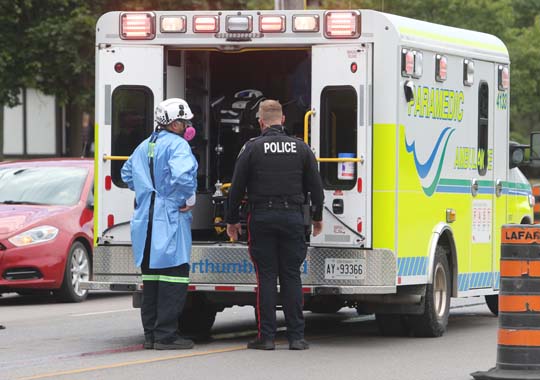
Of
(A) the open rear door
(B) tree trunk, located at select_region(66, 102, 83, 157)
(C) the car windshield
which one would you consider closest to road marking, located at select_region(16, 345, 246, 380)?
(A) the open rear door

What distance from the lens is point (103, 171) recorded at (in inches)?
479

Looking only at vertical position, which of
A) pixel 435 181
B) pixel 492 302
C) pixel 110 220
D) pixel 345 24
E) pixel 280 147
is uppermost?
pixel 345 24

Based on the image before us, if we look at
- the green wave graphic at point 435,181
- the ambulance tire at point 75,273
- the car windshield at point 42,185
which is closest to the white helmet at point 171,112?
the green wave graphic at point 435,181

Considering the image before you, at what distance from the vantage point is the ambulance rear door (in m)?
12.0

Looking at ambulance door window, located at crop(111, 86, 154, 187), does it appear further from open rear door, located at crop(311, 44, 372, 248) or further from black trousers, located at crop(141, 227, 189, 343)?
open rear door, located at crop(311, 44, 372, 248)

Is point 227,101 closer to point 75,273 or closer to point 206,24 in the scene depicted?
point 206,24

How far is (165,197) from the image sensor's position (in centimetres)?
1138

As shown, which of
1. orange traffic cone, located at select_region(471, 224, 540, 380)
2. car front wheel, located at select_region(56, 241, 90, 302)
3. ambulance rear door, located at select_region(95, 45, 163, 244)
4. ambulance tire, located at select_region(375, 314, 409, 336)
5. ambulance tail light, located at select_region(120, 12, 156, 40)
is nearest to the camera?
orange traffic cone, located at select_region(471, 224, 540, 380)

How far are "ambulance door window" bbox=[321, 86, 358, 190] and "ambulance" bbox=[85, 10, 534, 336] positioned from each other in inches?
0.4

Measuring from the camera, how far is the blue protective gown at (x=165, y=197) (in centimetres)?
1130

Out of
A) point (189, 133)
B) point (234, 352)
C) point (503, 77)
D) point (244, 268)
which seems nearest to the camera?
point (234, 352)

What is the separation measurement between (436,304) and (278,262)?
1889 millimetres

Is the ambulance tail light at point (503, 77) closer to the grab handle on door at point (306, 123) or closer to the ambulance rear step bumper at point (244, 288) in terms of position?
the grab handle on door at point (306, 123)

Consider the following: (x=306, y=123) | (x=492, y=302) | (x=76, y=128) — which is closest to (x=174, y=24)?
(x=306, y=123)
